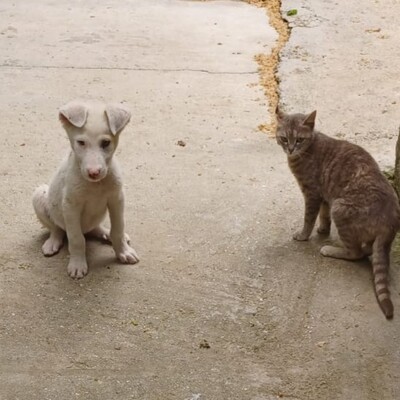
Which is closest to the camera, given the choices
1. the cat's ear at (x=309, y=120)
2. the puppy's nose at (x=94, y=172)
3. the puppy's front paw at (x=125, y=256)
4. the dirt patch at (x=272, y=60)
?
the puppy's nose at (x=94, y=172)

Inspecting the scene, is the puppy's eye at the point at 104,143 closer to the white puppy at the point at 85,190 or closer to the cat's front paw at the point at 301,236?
the white puppy at the point at 85,190

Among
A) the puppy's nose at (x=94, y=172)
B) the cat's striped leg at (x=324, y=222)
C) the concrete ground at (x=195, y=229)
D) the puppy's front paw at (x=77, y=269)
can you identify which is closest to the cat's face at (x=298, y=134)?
the cat's striped leg at (x=324, y=222)

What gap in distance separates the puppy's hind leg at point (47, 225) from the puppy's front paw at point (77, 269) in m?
0.20

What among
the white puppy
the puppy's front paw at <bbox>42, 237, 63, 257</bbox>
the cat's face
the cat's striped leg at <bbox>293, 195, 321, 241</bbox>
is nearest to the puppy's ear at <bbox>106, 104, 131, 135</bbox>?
the white puppy

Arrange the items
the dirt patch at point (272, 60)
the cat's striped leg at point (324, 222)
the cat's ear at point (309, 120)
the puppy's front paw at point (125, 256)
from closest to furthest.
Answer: the puppy's front paw at point (125, 256) < the cat's ear at point (309, 120) < the cat's striped leg at point (324, 222) < the dirt patch at point (272, 60)

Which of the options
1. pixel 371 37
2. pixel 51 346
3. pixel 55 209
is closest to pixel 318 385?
pixel 51 346

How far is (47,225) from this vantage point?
425 centimetres

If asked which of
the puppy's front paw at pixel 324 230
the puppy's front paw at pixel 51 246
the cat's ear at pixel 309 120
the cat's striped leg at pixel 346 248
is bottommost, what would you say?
the puppy's front paw at pixel 51 246

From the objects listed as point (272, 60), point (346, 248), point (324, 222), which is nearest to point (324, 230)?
point (324, 222)

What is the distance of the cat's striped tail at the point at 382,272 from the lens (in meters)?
3.72

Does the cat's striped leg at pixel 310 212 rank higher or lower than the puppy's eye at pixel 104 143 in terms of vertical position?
lower

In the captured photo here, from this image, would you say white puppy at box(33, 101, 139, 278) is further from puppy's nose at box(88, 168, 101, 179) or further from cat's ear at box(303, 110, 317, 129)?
cat's ear at box(303, 110, 317, 129)

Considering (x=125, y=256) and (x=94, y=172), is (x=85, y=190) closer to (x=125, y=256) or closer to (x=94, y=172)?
(x=94, y=172)

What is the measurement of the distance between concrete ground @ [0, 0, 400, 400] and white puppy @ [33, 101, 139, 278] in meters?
0.11
